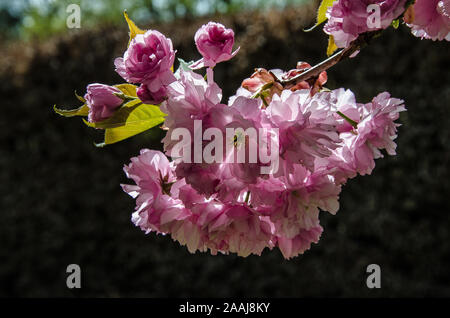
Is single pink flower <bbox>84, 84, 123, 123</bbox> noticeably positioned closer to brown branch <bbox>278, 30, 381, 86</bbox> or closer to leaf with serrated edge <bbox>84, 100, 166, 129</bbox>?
leaf with serrated edge <bbox>84, 100, 166, 129</bbox>

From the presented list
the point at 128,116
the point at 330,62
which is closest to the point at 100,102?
the point at 128,116

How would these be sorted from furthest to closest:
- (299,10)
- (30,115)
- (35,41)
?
(35,41), (30,115), (299,10)

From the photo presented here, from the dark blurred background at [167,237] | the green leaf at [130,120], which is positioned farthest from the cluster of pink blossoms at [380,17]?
the dark blurred background at [167,237]

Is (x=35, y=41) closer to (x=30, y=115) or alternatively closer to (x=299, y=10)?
(x=30, y=115)

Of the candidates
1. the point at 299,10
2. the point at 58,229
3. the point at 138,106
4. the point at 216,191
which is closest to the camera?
the point at 216,191
